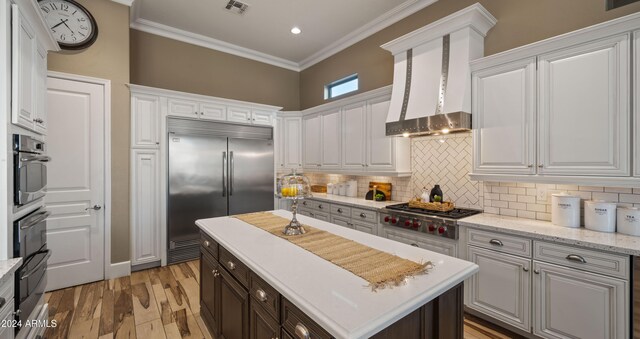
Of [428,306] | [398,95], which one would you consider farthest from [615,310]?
[398,95]

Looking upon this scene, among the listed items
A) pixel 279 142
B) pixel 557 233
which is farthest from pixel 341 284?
pixel 279 142

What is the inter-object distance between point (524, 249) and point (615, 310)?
0.57 meters

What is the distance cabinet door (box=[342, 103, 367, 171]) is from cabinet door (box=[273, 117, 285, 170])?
130 centimetres

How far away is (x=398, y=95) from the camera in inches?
132

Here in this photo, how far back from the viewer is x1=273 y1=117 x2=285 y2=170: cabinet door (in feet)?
16.3

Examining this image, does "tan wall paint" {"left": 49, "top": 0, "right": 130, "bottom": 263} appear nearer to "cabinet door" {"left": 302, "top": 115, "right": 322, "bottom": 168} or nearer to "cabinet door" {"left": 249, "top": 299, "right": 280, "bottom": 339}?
Result: "cabinet door" {"left": 302, "top": 115, "right": 322, "bottom": 168}

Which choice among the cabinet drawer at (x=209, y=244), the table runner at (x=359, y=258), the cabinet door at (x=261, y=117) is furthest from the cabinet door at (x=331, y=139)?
the cabinet drawer at (x=209, y=244)

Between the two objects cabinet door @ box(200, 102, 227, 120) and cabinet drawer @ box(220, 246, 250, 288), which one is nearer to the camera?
cabinet drawer @ box(220, 246, 250, 288)

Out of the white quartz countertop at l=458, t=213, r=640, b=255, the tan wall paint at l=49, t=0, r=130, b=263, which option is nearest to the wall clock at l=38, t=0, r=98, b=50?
the tan wall paint at l=49, t=0, r=130, b=263

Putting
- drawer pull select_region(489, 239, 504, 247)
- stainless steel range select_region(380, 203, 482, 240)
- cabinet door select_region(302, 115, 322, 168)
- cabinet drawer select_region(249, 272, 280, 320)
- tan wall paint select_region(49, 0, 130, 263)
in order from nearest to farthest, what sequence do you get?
cabinet drawer select_region(249, 272, 280, 320) < drawer pull select_region(489, 239, 504, 247) < stainless steel range select_region(380, 203, 482, 240) < tan wall paint select_region(49, 0, 130, 263) < cabinet door select_region(302, 115, 322, 168)

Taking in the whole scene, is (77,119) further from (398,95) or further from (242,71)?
(398,95)

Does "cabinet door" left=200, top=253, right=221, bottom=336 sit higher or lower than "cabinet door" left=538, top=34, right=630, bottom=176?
lower

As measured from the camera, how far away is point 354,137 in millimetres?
4168

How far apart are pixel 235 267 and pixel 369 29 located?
4002mm
